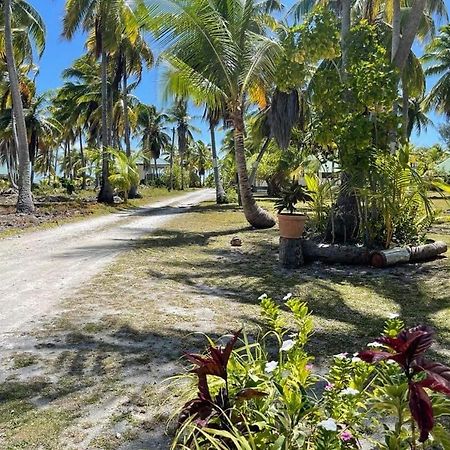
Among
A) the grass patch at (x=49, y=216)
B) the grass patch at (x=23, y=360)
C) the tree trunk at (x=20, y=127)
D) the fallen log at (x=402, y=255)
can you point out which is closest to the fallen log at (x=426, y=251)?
the fallen log at (x=402, y=255)

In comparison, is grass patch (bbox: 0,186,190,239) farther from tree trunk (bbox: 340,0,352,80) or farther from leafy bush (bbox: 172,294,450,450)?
leafy bush (bbox: 172,294,450,450)

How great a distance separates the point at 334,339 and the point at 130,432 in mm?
2136

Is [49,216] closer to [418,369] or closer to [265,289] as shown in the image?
[265,289]

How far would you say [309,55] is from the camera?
836 cm

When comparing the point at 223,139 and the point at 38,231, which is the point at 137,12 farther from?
the point at 223,139

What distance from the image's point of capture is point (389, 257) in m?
7.26

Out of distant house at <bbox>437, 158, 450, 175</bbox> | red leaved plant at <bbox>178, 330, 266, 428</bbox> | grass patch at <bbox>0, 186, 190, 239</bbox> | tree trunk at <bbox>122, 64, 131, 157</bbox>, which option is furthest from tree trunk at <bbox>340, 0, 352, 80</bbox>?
tree trunk at <bbox>122, 64, 131, 157</bbox>

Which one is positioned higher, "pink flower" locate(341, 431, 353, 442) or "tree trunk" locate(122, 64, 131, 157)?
"tree trunk" locate(122, 64, 131, 157)

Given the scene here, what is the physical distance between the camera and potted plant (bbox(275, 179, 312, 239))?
7590 millimetres

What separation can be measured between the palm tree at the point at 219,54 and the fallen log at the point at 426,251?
576 cm

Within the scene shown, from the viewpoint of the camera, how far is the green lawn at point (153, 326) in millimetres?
2682

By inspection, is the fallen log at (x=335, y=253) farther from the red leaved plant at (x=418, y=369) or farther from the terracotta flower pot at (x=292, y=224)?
the red leaved plant at (x=418, y=369)

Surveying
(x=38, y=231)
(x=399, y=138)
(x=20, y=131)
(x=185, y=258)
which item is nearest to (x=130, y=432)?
(x=185, y=258)

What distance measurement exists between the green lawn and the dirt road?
0.99 feet
